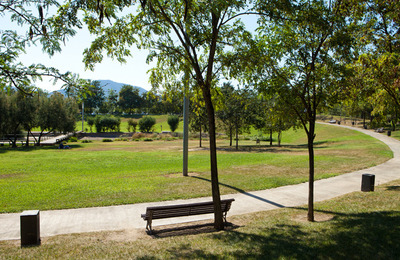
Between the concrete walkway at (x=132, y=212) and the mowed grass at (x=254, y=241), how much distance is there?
0.63 meters

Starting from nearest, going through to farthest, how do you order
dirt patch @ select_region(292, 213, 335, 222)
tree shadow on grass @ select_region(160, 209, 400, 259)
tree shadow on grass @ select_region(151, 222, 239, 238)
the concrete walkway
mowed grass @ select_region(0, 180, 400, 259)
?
tree shadow on grass @ select_region(160, 209, 400, 259) < mowed grass @ select_region(0, 180, 400, 259) < tree shadow on grass @ select_region(151, 222, 239, 238) < the concrete walkway < dirt patch @ select_region(292, 213, 335, 222)

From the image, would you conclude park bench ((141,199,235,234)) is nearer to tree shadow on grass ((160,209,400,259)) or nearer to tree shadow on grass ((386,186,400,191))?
tree shadow on grass ((160,209,400,259))

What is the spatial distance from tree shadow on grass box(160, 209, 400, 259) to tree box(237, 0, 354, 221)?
1.45 metres

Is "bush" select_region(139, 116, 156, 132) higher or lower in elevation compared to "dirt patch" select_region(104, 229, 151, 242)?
higher

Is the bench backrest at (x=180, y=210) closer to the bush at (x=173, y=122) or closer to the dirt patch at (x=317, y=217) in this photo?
the dirt patch at (x=317, y=217)

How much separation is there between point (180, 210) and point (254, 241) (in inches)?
97.9

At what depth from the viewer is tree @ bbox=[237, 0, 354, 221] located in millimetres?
8055

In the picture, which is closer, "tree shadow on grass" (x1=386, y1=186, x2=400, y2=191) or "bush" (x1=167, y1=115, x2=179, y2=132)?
"tree shadow on grass" (x1=386, y1=186, x2=400, y2=191)

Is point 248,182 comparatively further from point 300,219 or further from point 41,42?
point 41,42

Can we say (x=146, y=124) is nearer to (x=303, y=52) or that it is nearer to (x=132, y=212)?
(x=132, y=212)

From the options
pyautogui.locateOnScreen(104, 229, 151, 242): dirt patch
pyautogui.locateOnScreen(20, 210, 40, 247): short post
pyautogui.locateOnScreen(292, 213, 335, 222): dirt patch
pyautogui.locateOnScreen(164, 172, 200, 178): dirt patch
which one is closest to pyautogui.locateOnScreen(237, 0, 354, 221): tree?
pyautogui.locateOnScreen(292, 213, 335, 222): dirt patch

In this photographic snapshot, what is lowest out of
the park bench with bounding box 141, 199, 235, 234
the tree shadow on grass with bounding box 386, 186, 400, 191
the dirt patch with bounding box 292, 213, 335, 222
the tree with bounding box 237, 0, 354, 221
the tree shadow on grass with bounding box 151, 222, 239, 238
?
the tree shadow on grass with bounding box 151, 222, 239, 238

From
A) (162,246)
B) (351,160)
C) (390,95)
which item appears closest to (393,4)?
(390,95)

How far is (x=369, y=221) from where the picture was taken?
24.6ft
